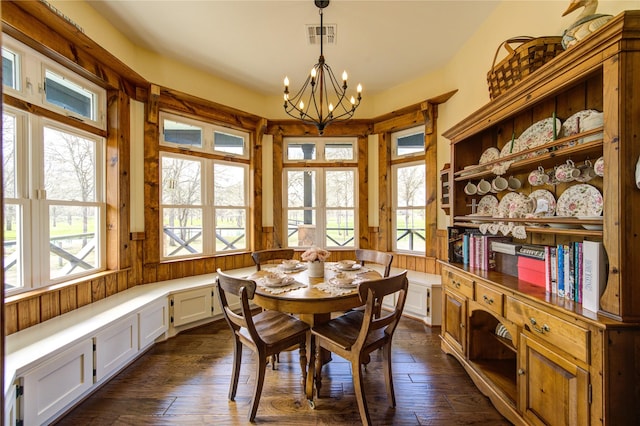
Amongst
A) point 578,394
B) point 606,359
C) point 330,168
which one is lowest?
point 578,394

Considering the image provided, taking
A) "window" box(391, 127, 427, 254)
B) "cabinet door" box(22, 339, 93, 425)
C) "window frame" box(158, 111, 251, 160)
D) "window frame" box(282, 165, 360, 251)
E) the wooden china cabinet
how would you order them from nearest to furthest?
the wooden china cabinet, "cabinet door" box(22, 339, 93, 425), "window frame" box(158, 111, 251, 160), "window" box(391, 127, 427, 254), "window frame" box(282, 165, 360, 251)

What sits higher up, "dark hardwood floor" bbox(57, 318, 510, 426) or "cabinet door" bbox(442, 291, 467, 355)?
"cabinet door" bbox(442, 291, 467, 355)

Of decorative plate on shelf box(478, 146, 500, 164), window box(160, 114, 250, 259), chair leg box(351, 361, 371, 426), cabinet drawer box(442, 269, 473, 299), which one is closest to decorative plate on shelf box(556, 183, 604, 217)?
decorative plate on shelf box(478, 146, 500, 164)

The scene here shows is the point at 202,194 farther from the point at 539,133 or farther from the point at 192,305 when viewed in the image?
the point at 539,133

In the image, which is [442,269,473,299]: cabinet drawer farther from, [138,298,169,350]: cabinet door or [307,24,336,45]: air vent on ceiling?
[138,298,169,350]: cabinet door

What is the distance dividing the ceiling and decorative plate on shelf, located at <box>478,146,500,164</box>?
1.28m

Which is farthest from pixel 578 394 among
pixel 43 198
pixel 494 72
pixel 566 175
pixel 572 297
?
pixel 43 198

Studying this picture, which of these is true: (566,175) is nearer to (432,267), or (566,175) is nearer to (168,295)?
(432,267)

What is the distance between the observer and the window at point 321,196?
13.9 feet

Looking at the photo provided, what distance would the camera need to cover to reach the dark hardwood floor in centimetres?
186

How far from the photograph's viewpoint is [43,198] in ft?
7.22

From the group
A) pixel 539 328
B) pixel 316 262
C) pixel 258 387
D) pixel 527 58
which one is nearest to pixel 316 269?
pixel 316 262

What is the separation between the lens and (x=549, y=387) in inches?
59.0

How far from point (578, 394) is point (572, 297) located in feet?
1.53
